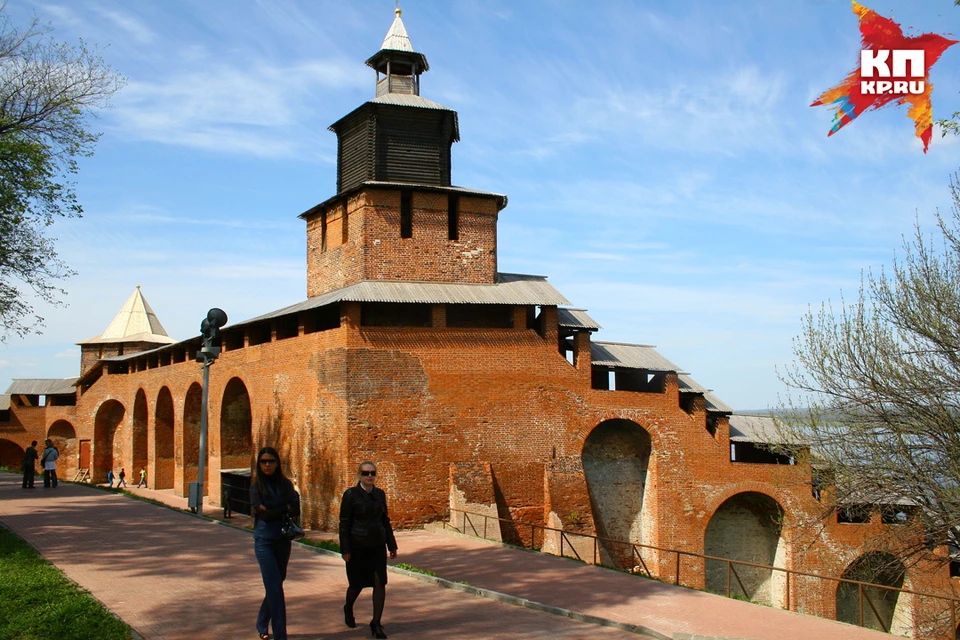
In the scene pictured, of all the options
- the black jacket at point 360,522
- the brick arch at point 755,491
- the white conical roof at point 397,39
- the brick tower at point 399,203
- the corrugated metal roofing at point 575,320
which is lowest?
the brick arch at point 755,491

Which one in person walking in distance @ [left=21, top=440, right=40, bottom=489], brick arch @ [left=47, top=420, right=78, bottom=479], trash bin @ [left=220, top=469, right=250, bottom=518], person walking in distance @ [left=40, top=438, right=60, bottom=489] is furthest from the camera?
brick arch @ [left=47, top=420, right=78, bottom=479]

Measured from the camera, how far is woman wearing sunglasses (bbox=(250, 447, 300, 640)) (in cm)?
693

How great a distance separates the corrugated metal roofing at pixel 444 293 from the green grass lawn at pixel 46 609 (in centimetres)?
847

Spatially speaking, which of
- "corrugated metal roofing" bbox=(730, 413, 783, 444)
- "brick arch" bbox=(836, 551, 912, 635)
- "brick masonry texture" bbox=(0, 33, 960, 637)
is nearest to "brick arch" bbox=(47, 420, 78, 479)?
"brick masonry texture" bbox=(0, 33, 960, 637)

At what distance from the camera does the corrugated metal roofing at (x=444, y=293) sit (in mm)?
17938

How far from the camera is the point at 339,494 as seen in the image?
17.2m

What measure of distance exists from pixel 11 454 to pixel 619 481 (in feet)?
125

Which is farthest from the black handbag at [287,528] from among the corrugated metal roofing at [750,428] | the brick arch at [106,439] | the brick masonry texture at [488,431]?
the brick arch at [106,439]

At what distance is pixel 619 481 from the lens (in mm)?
20453

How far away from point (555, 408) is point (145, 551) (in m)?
9.96

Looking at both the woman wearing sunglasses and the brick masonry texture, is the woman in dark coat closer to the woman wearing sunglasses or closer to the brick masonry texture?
the woman wearing sunglasses

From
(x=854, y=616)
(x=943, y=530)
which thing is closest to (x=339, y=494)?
(x=943, y=530)

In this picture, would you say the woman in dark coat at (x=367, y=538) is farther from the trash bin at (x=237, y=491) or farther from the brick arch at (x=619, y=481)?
the brick arch at (x=619, y=481)

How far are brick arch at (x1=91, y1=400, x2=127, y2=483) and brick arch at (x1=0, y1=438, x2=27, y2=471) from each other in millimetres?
13153
